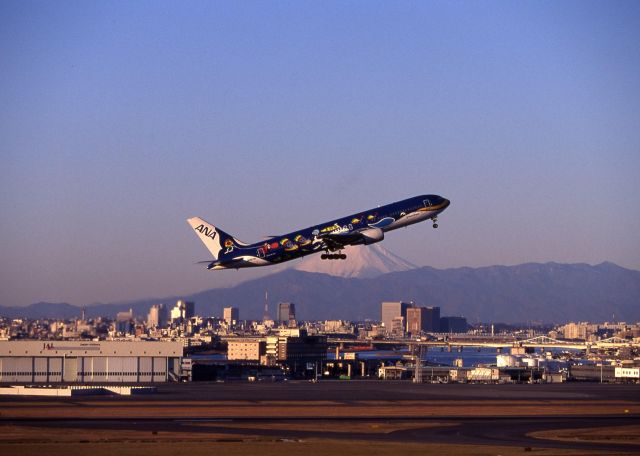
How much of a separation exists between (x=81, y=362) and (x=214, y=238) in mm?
64277

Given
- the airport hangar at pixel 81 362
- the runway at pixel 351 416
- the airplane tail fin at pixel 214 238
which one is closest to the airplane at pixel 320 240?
the airplane tail fin at pixel 214 238

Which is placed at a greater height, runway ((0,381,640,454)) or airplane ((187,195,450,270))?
airplane ((187,195,450,270))

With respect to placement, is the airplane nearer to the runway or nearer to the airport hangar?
the runway

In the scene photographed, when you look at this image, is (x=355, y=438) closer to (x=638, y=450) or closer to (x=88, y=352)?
(x=638, y=450)

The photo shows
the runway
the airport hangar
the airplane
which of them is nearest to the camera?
the runway

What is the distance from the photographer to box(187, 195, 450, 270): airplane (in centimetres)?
12075

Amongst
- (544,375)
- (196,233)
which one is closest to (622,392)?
(544,375)

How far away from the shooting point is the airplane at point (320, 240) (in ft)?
396

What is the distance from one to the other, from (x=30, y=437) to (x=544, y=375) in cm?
13195

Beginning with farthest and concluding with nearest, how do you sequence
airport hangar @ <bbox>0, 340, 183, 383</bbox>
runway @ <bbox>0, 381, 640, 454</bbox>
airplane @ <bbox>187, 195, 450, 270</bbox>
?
airport hangar @ <bbox>0, 340, 183, 383</bbox> → airplane @ <bbox>187, 195, 450, 270</bbox> → runway @ <bbox>0, 381, 640, 454</bbox>

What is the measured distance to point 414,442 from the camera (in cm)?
8225

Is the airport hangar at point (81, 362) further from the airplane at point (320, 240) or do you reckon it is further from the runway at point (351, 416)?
the airplane at point (320, 240)

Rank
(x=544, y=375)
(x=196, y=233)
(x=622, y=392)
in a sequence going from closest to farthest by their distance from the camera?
1. (x=196, y=233)
2. (x=622, y=392)
3. (x=544, y=375)

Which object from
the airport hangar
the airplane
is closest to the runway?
the airplane
